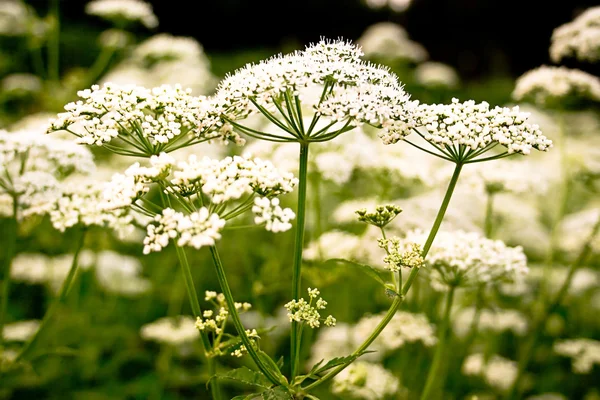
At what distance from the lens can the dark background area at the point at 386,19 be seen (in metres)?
29.9

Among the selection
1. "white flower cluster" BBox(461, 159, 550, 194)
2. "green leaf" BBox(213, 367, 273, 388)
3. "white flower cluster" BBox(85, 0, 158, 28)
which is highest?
A: "white flower cluster" BBox(85, 0, 158, 28)

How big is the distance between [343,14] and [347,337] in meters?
38.6

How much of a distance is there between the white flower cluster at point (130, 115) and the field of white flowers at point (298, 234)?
0.7 inches

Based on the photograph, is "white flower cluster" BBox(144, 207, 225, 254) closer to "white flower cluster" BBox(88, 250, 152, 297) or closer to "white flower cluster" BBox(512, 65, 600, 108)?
"white flower cluster" BBox(512, 65, 600, 108)

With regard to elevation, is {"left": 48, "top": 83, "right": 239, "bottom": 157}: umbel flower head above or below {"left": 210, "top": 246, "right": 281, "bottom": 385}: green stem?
above

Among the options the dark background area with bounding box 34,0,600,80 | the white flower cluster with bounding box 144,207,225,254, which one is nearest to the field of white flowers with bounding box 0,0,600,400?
the white flower cluster with bounding box 144,207,225,254

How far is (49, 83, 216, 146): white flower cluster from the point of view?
3.16 meters

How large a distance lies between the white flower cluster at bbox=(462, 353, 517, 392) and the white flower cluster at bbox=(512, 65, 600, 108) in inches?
125

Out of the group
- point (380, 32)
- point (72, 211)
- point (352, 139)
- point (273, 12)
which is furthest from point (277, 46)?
point (72, 211)

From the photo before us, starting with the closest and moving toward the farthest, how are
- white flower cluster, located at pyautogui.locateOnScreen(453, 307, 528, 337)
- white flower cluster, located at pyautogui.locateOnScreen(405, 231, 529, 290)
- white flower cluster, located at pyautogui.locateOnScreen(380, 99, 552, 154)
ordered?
white flower cluster, located at pyautogui.locateOnScreen(380, 99, 552, 154) → white flower cluster, located at pyautogui.locateOnScreen(405, 231, 529, 290) → white flower cluster, located at pyautogui.locateOnScreen(453, 307, 528, 337)

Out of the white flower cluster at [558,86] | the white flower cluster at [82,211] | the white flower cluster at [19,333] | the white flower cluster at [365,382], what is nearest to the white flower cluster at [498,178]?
the white flower cluster at [558,86]

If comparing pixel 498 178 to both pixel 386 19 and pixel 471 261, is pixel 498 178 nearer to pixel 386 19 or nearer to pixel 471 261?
pixel 471 261

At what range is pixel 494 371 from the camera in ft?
20.9

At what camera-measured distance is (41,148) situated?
14.3ft
